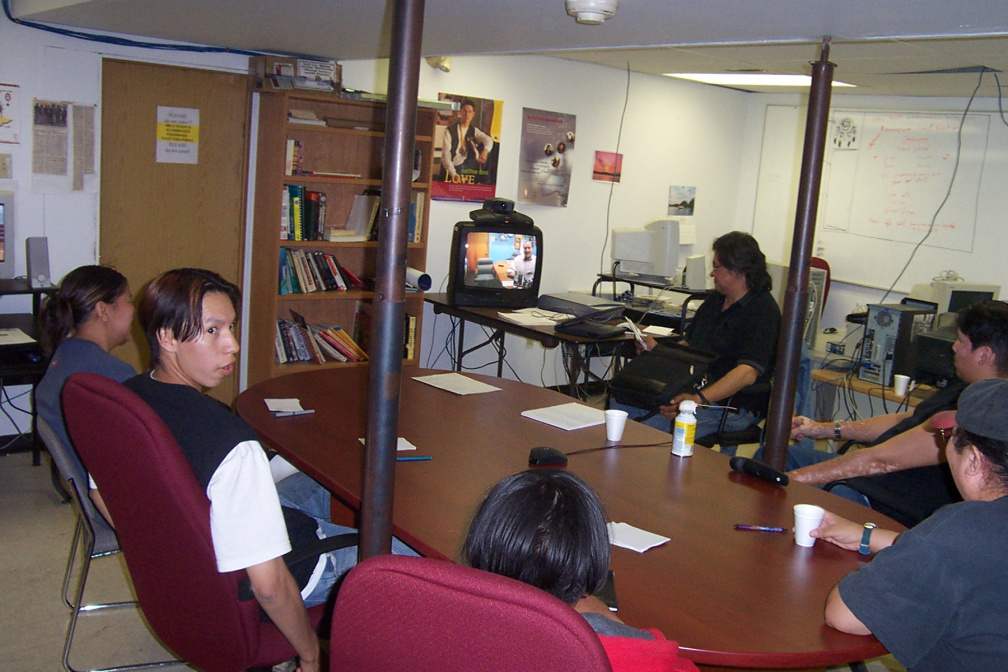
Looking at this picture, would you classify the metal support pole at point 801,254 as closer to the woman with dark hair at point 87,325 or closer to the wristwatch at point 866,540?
the wristwatch at point 866,540

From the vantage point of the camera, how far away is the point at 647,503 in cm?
212

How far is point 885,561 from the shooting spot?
58.9 inches

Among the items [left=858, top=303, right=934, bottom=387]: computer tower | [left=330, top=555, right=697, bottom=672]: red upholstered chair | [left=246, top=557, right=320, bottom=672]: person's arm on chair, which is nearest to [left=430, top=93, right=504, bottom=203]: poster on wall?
[left=858, top=303, right=934, bottom=387]: computer tower

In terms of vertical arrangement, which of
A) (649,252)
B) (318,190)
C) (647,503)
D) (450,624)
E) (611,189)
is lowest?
(647,503)

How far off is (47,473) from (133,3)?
2.21 m

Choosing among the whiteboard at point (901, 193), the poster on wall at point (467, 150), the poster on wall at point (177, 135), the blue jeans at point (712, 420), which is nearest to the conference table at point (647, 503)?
the blue jeans at point (712, 420)

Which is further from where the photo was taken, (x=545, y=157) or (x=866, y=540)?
(x=545, y=157)

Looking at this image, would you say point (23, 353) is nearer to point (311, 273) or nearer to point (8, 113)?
point (8, 113)

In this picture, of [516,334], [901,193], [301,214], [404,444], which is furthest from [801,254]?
[901,193]

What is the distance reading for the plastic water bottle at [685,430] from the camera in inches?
97.2

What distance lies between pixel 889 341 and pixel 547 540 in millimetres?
3497

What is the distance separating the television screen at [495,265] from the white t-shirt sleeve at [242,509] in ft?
10.5

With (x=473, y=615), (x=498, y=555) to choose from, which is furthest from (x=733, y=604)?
(x=473, y=615)

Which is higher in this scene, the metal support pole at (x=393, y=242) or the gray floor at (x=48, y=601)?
the metal support pole at (x=393, y=242)
